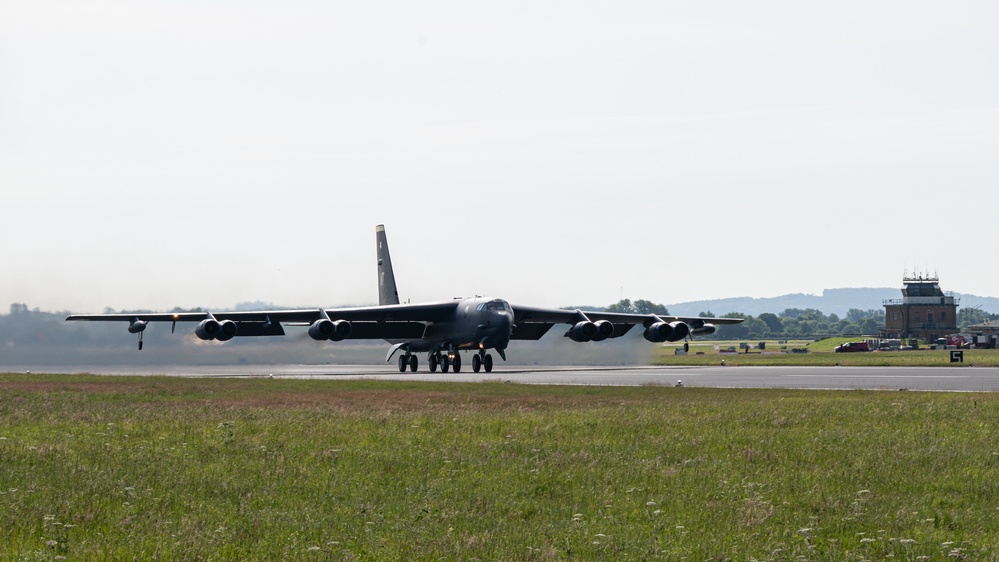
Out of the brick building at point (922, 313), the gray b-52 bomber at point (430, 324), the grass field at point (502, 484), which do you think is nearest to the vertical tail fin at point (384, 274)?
the gray b-52 bomber at point (430, 324)

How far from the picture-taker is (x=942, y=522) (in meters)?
11.9

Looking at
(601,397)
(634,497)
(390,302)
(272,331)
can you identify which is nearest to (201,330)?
(272,331)

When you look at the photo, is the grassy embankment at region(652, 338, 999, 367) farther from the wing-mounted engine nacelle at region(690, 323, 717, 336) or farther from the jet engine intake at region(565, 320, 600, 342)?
the jet engine intake at region(565, 320, 600, 342)

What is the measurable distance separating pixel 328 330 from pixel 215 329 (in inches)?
222

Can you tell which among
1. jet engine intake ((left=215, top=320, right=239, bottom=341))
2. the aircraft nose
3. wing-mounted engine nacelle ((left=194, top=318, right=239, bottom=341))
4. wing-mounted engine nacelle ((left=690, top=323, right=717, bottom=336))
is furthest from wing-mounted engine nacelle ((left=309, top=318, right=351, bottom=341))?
wing-mounted engine nacelle ((left=690, top=323, right=717, bottom=336))

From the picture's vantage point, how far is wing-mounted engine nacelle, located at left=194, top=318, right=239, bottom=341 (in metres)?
56.5

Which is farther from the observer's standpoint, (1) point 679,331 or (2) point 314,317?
(1) point 679,331

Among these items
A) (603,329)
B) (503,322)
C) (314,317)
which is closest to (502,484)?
(503,322)

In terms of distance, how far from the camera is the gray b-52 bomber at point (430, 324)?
5669cm

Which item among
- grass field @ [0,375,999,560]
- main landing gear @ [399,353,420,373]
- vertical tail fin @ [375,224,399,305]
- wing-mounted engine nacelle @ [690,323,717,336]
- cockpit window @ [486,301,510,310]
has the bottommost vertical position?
grass field @ [0,375,999,560]

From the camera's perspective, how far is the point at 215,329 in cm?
5669

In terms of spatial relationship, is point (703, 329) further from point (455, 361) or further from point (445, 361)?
point (445, 361)

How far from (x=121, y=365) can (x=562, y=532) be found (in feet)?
206

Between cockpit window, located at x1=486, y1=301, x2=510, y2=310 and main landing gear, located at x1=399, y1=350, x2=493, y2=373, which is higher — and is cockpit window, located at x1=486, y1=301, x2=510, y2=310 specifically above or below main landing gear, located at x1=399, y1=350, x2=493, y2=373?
above
